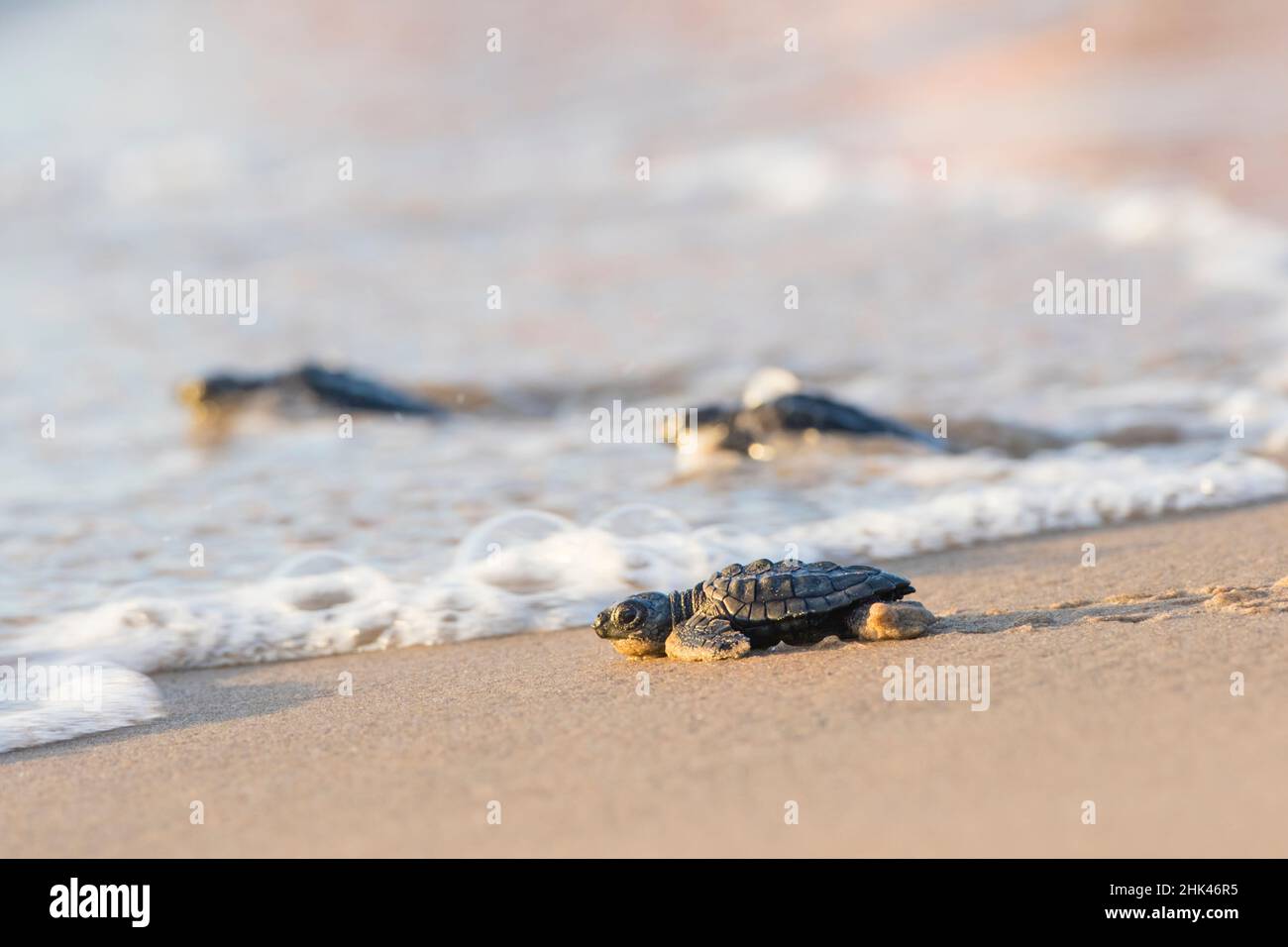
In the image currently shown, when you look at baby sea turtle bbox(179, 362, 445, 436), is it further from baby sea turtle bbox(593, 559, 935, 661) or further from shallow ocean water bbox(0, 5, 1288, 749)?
baby sea turtle bbox(593, 559, 935, 661)

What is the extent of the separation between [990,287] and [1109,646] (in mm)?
9700

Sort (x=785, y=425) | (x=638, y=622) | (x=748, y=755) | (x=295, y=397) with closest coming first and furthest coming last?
1. (x=748, y=755)
2. (x=638, y=622)
3. (x=785, y=425)
4. (x=295, y=397)

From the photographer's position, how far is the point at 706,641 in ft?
12.6

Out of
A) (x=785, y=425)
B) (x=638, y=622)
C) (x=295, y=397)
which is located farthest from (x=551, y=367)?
(x=638, y=622)

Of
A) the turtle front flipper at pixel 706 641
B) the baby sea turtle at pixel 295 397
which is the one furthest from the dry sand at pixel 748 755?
the baby sea turtle at pixel 295 397

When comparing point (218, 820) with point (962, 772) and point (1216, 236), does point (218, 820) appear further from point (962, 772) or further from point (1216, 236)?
point (1216, 236)

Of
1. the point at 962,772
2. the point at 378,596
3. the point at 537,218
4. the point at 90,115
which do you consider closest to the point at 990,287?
the point at 537,218

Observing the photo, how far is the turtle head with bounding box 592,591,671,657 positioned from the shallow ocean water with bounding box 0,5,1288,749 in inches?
39.5

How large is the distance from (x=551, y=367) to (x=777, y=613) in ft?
23.0

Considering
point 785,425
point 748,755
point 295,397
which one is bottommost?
point 748,755

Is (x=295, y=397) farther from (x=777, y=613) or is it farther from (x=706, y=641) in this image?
(x=777, y=613)

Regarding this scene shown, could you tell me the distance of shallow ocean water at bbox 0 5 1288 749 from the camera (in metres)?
5.44

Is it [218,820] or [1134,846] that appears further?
[218,820]

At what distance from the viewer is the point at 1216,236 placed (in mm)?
14328
